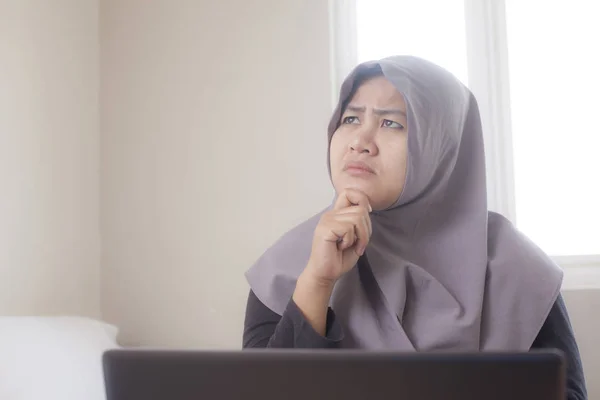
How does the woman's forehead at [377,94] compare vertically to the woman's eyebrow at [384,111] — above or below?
above

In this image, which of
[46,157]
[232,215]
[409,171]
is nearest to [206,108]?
[232,215]

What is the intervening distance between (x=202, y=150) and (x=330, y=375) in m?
1.64

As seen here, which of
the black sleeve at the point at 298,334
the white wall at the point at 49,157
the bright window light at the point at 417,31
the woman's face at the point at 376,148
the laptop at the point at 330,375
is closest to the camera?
the laptop at the point at 330,375

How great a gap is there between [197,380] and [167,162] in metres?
1.64

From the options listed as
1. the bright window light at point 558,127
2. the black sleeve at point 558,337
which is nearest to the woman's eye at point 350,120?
the black sleeve at point 558,337

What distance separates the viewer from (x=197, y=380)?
45 centimetres

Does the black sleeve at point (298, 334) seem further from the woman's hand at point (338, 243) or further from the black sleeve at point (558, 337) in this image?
the black sleeve at point (558, 337)

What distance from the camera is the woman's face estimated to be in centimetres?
105

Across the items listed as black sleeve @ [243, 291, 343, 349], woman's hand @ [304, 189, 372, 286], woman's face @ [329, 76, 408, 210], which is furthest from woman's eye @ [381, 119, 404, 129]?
black sleeve @ [243, 291, 343, 349]

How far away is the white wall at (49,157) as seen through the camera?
62.8 inches

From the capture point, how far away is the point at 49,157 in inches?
69.7

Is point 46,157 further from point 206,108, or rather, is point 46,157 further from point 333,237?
point 333,237

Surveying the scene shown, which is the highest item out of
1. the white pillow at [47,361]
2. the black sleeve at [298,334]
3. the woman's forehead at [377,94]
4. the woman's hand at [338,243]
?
the woman's forehead at [377,94]

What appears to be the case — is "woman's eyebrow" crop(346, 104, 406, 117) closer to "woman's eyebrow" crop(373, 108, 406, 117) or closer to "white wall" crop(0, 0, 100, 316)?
"woman's eyebrow" crop(373, 108, 406, 117)
